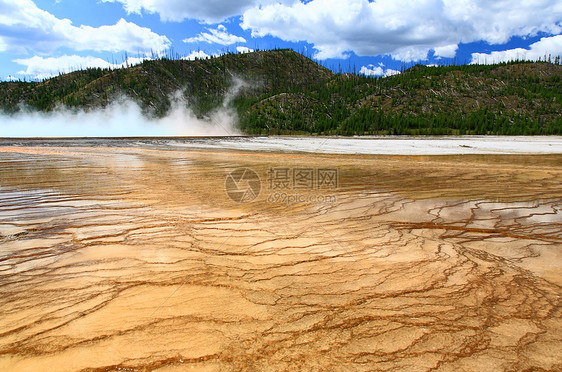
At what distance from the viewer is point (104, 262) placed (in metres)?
3.52

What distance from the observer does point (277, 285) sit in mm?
3076

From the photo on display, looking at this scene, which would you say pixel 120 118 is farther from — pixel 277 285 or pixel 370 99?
pixel 277 285

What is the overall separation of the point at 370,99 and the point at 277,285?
10144 cm

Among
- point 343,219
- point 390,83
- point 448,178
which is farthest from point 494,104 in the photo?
point 343,219

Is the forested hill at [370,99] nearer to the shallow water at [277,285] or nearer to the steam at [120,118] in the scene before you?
the steam at [120,118]

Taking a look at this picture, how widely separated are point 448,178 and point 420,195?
9.83ft

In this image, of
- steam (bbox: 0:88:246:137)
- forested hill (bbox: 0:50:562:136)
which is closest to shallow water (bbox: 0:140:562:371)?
forested hill (bbox: 0:50:562:136)

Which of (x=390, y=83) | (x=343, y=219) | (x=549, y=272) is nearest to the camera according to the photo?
(x=549, y=272)

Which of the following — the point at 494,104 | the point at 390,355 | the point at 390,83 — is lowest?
the point at 390,355

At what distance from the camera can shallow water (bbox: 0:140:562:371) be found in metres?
2.18

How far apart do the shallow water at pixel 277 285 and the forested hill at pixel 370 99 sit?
64.1 meters

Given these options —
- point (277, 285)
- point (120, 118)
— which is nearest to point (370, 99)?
point (120, 118)

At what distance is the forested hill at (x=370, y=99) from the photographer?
74625 millimetres

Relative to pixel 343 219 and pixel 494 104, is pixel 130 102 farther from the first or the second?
pixel 343 219
